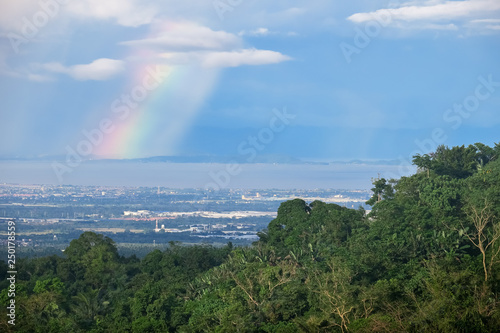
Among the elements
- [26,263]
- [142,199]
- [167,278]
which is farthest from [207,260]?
[142,199]

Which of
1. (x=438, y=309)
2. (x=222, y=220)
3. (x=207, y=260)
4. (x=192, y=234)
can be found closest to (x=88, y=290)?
(x=207, y=260)

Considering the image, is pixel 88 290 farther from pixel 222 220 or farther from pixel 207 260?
pixel 222 220

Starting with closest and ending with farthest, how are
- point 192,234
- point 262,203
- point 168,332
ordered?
point 168,332, point 192,234, point 262,203

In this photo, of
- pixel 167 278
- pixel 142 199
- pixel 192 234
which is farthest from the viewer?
pixel 142 199

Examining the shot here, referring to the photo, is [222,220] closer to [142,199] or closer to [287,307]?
[142,199]

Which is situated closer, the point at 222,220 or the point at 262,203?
the point at 222,220

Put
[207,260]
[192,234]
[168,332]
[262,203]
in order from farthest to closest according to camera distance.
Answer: [262,203] → [192,234] → [207,260] → [168,332]
